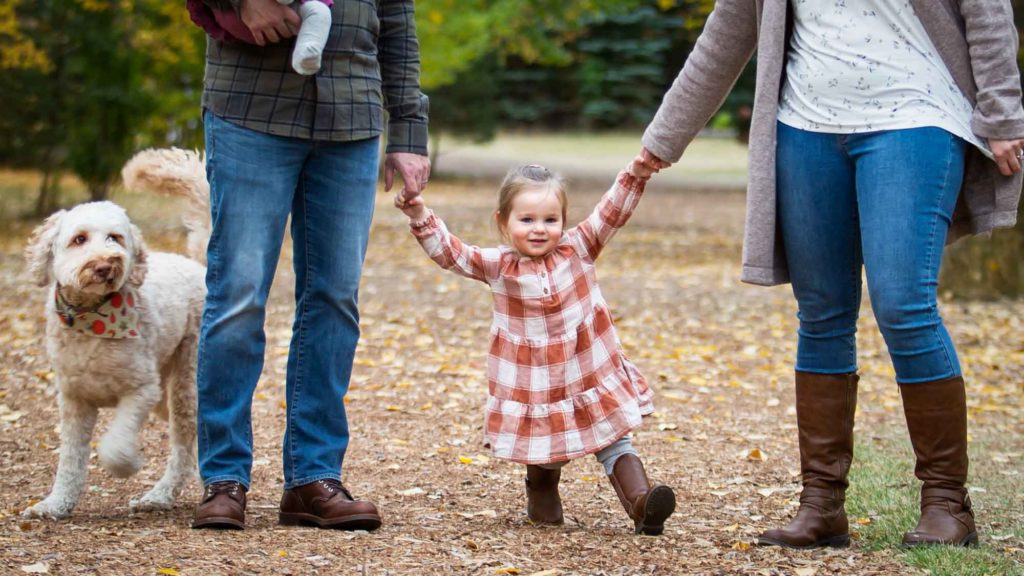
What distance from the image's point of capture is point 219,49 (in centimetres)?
364

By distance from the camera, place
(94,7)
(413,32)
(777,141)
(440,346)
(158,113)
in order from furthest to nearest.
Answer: (158,113) → (94,7) → (440,346) → (413,32) → (777,141)

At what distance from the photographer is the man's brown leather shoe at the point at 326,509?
12.2 ft

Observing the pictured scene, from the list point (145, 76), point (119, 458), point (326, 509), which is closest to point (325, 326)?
point (326, 509)

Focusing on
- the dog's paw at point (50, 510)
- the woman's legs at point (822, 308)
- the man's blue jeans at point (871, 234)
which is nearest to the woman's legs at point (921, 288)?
the man's blue jeans at point (871, 234)

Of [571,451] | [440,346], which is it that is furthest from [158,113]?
[571,451]

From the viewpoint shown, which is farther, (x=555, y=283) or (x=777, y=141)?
(x=555, y=283)

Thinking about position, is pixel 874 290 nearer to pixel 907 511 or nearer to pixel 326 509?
pixel 907 511

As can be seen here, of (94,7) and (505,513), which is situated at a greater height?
(94,7)

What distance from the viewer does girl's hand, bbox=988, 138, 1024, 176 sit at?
3.22 metres

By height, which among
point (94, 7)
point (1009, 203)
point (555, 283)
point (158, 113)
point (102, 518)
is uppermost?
point (94, 7)

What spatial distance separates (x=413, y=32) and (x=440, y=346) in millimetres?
4341

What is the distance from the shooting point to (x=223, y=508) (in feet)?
11.9

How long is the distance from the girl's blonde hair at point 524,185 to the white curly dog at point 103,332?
124 cm

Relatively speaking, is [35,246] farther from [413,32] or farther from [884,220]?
[884,220]
